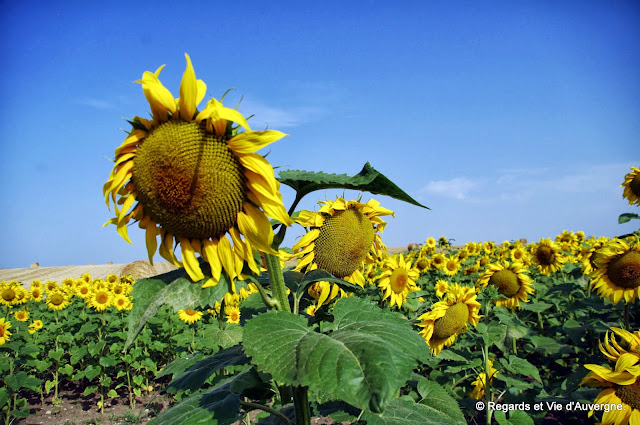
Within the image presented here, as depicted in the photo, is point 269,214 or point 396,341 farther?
point 269,214

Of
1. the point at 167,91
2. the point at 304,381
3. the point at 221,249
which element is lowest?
the point at 304,381

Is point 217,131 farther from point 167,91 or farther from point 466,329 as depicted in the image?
point 466,329

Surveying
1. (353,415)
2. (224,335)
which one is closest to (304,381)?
(353,415)

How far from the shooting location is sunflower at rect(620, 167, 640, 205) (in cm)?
612

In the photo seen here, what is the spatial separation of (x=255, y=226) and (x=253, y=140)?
30cm

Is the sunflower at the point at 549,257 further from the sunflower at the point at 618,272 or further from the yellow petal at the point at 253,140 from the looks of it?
the yellow petal at the point at 253,140

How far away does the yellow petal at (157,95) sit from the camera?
4.83 feet

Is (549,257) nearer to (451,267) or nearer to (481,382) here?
(451,267)

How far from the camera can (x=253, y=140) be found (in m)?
1.46

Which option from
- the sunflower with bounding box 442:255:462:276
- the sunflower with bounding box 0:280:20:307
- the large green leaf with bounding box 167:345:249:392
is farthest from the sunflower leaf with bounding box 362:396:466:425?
the sunflower with bounding box 0:280:20:307

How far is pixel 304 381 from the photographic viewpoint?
115 cm

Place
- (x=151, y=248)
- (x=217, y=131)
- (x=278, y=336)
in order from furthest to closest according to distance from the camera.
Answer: (x=151, y=248)
(x=217, y=131)
(x=278, y=336)

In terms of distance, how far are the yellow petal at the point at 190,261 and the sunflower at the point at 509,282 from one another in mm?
4888

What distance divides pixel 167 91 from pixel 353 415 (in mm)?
1809
